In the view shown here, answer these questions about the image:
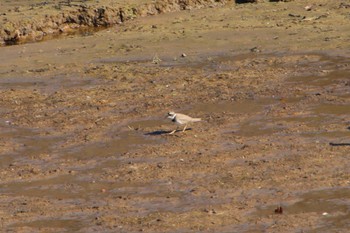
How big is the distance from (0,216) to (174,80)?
650 cm

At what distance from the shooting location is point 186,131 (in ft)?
40.6

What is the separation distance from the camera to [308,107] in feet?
43.6

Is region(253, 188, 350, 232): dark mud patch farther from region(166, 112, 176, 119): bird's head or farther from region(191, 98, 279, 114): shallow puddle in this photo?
region(191, 98, 279, 114): shallow puddle

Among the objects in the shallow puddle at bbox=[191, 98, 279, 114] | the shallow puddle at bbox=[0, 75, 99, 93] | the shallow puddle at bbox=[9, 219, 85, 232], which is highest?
the shallow puddle at bbox=[9, 219, 85, 232]

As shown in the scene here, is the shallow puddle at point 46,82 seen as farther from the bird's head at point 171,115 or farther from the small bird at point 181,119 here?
the small bird at point 181,119

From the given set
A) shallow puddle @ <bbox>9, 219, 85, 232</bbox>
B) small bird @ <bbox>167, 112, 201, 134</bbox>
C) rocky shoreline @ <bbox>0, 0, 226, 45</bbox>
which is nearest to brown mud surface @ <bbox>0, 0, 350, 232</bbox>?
shallow puddle @ <bbox>9, 219, 85, 232</bbox>

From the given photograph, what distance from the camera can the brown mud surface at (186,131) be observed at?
9344 millimetres

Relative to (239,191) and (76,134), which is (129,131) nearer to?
(76,134)

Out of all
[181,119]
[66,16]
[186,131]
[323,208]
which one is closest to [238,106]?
[186,131]

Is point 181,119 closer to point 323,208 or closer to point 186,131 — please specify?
point 186,131

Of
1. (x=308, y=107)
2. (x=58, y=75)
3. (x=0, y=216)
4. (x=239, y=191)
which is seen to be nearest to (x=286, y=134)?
(x=308, y=107)

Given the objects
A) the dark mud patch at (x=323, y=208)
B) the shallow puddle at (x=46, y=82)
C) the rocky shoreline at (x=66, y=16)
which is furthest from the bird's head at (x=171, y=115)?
the rocky shoreline at (x=66, y=16)

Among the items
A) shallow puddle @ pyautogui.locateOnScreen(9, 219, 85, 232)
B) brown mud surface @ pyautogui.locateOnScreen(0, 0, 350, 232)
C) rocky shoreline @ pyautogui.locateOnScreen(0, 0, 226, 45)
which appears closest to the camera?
shallow puddle @ pyautogui.locateOnScreen(9, 219, 85, 232)

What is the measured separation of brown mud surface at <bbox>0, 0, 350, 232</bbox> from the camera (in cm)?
934
